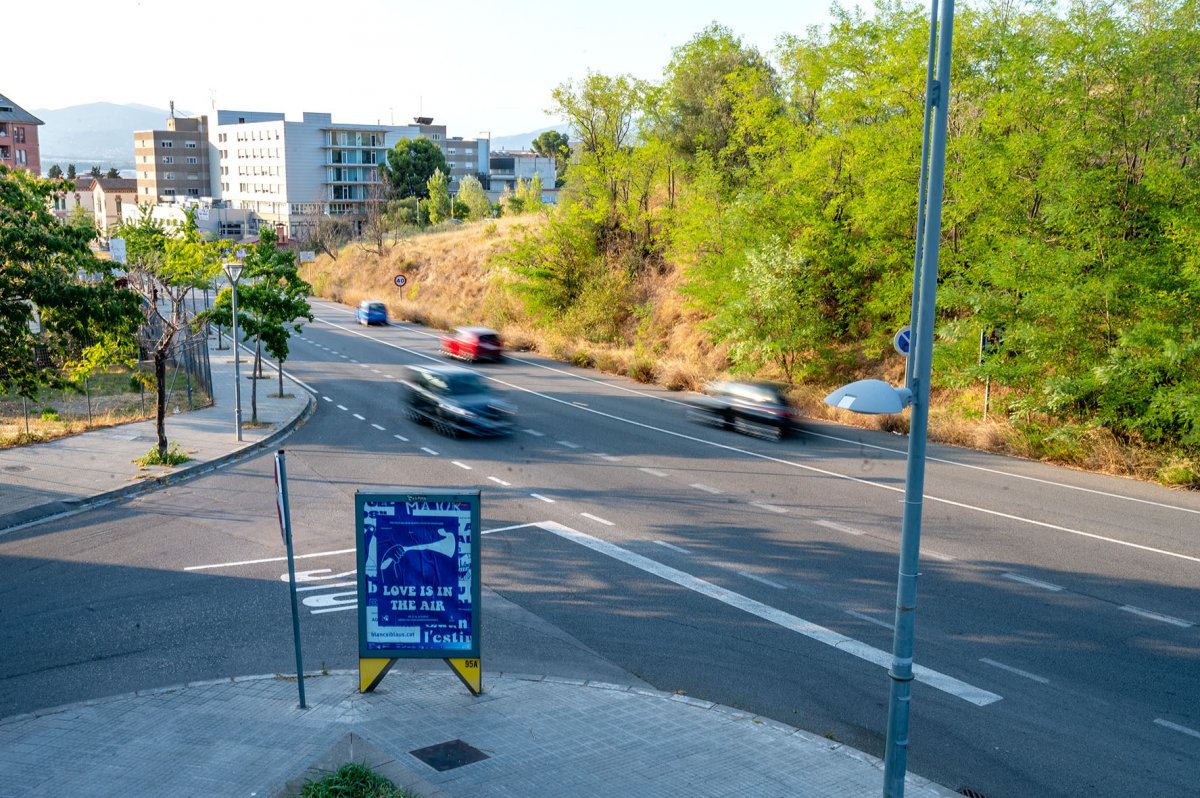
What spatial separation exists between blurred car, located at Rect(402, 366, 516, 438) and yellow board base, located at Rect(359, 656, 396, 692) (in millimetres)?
13992

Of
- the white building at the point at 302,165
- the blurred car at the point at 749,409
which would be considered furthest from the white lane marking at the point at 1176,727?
the white building at the point at 302,165

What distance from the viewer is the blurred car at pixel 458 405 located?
23000 mm

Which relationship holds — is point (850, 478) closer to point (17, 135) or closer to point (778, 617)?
point (778, 617)

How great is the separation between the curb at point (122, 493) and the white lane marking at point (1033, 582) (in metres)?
15.1

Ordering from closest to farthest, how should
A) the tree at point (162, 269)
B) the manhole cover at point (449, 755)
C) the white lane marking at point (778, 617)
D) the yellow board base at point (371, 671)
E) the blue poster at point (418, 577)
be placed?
the manhole cover at point (449, 755)
the blue poster at point (418, 577)
the yellow board base at point (371, 671)
the white lane marking at point (778, 617)
the tree at point (162, 269)

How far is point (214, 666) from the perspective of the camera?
32.2 ft

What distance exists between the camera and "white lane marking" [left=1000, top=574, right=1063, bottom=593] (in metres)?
12.5

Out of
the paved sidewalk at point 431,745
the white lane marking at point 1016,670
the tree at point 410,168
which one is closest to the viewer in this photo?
the paved sidewalk at point 431,745

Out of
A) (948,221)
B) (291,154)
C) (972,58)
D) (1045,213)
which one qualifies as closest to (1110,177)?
(1045,213)

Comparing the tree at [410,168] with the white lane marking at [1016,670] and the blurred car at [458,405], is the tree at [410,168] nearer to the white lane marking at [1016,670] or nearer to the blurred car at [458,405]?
the blurred car at [458,405]

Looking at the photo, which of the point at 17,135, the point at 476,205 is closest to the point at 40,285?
the point at 476,205

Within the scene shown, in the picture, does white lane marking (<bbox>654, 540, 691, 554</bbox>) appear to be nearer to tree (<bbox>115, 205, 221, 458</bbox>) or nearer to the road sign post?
the road sign post

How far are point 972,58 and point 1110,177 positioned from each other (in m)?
6.29

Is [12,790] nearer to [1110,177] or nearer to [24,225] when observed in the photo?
[24,225]
